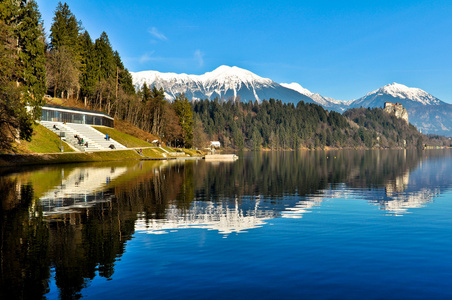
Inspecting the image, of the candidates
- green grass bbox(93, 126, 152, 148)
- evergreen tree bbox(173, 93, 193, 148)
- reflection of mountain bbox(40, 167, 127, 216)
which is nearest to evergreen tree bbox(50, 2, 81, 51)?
green grass bbox(93, 126, 152, 148)

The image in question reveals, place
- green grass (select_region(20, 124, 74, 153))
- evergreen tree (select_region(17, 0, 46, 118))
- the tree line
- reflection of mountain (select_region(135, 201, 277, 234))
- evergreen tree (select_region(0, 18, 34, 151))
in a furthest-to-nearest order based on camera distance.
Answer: green grass (select_region(20, 124, 74, 153))
evergreen tree (select_region(17, 0, 46, 118))
the tree line
evergreen tree (select_region(0, 18, 34, 151))
reflection of mountain (select_region(135, 201, 277, 234))

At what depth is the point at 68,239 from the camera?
15.5 meters

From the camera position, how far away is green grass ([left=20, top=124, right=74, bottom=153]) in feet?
231

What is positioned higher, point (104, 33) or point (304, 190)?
point (104, 33)

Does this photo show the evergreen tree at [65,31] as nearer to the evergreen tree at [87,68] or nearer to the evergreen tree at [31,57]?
the evergreen tree at [87,68]

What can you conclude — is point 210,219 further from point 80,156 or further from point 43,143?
point 43,143

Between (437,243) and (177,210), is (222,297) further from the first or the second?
(177,210)

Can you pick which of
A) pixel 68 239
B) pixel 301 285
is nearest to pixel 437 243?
pixel 301 285

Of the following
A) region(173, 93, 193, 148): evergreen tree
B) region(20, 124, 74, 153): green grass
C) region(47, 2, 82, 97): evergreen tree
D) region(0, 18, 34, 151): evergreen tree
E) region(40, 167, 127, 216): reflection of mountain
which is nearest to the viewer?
region(40, 167, 127, 216): reflection of mountain

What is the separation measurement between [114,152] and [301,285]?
276 feet

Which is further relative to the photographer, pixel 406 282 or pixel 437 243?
pixel 437 243

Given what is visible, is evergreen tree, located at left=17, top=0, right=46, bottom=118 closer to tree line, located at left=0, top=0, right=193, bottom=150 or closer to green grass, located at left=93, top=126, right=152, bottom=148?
tree line, located at left=0, top=0, right=193, bottom=150

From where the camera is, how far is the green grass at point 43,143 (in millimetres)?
70269

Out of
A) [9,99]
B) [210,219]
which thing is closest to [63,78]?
[9,99]
